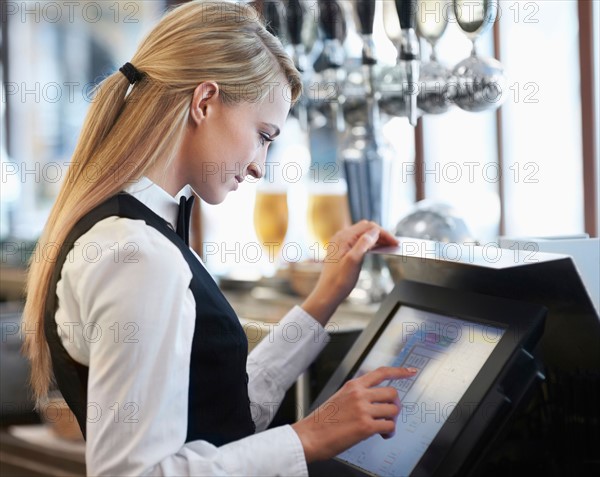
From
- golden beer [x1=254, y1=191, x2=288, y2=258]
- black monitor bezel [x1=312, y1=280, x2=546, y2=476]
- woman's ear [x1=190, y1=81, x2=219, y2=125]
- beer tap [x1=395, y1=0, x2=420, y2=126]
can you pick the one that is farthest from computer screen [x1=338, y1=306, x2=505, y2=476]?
golden beer [x1=254, y1=191, x2=288, y2=258]

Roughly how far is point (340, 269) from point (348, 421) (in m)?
0.46

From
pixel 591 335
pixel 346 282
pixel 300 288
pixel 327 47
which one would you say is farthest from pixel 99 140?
pixel 300 288

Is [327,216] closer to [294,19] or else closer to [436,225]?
[294,19]

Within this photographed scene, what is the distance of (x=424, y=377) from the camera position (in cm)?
120

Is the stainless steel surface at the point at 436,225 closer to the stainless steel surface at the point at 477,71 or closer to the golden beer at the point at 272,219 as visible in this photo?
the stainless steel surface at the point at 477,71

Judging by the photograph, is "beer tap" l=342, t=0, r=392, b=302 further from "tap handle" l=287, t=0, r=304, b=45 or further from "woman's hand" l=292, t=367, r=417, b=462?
"woman's hand" l=292, t=367, r=417, b=462

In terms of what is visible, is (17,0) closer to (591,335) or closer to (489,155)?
(489,155)

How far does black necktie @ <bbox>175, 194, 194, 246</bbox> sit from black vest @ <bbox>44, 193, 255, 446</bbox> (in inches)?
1.9

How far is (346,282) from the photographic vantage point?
1.48m

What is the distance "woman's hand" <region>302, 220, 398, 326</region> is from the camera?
146cm

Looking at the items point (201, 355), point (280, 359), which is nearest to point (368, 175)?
point (280, 359)

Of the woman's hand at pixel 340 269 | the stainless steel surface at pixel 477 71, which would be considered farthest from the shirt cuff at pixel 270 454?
Answer: the stainless steel surface at pixel 477 71

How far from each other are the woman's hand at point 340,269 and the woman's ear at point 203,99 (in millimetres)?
406

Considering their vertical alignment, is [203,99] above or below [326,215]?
above
